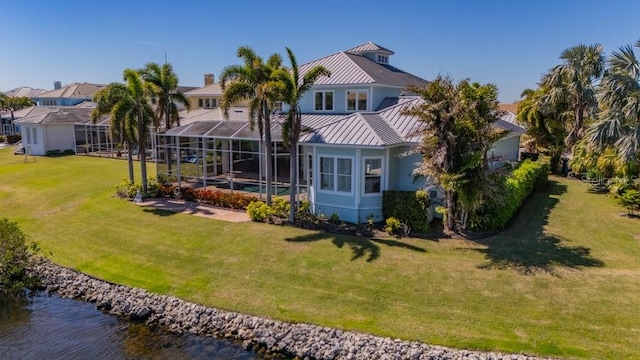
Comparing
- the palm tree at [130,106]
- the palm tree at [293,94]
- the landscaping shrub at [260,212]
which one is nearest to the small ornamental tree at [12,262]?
the palm tree at [130,106]

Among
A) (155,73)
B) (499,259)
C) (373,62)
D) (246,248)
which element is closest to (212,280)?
(246,248)

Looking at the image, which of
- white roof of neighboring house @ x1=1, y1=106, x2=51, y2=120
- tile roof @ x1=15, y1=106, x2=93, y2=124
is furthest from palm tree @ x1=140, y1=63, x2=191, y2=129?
white roof of neighboring house @ x1=1, y1=106, x2=51, y2=120

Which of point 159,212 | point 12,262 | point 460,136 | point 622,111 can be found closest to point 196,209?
point 159,212

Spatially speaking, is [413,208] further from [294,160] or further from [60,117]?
[60,117]

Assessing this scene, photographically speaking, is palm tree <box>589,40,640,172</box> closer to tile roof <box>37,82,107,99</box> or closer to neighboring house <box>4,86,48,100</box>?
tile roof <box>37,82,107,99</box>

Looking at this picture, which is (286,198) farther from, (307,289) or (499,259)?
(499,259)

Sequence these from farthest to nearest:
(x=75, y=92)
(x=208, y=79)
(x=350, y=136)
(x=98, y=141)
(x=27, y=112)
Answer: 1. (x=75, y=92)
2. (x=27, y=112)
3. (x=208, y=79)
4. (x=98, y=141)
5. (x=350, y=136)
